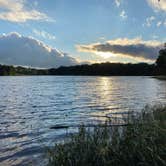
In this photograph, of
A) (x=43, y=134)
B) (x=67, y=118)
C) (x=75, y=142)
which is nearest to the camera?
(x=75, y=142)

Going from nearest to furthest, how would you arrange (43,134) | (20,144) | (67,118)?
(20,144) < (43,134) < (67,118)

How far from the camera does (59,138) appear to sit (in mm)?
16625

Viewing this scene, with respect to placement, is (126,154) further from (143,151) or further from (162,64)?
(162,64)

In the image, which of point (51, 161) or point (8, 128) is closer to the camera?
point (51, 161)

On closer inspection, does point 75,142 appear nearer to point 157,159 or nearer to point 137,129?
point 137,129

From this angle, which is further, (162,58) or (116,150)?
(162,58)

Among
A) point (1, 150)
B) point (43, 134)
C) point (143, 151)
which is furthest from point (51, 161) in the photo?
point (43, 134)

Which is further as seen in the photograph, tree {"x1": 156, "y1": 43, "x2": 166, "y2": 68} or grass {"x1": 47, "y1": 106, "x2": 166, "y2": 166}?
tree {"x1": 156, "y1": 43, "x2": 166, "y2": 68}

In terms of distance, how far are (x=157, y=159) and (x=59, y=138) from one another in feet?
30.1

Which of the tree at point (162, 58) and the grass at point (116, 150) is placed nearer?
the grass at point (116, 150)

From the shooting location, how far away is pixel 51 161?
366 inches

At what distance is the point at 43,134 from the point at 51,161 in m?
8.84

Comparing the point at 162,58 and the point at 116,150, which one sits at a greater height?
the point at 116,150

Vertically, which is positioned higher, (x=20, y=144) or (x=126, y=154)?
(x=126, y=154)
